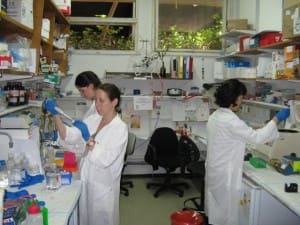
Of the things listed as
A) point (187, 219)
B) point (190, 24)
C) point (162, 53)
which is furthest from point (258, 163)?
point (190, 24)

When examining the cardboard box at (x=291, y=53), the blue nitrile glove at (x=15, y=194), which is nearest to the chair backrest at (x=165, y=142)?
the cardboard box at (x=291, y=53)

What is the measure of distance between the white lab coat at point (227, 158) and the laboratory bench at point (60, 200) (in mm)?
1171

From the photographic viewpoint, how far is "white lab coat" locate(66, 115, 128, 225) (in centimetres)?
218

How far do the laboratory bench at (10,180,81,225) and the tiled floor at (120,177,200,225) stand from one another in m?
1.42

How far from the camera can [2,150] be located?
7.13 feet

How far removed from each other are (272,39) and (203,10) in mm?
1944

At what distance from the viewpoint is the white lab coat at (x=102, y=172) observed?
2.18 m

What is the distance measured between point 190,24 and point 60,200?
3.73m

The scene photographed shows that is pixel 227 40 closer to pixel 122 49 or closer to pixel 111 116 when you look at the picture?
pixel 122 49

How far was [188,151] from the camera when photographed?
388 cm

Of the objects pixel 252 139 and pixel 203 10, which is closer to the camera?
pixel 252 139

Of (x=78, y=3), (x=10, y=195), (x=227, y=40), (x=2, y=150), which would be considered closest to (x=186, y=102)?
(x=227, y=40)

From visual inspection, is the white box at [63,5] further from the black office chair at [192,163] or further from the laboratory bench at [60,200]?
the laboratory bench at [60,200]

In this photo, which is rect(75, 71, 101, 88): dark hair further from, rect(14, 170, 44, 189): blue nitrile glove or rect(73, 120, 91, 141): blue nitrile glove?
rect(14, 170, 44, 189): blue nitrile glove
